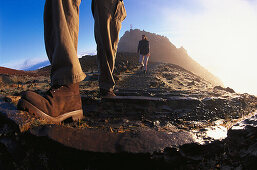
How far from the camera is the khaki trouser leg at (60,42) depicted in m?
1.31

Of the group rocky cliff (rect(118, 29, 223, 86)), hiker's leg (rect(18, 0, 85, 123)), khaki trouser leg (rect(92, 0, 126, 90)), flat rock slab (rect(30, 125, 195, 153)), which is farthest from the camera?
rocky cliff (rect(118, 29, 223, 86))

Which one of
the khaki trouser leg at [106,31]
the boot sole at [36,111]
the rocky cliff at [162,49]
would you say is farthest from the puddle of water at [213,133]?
the rocky cliff at [162,49]

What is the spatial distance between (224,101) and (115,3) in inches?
83.3

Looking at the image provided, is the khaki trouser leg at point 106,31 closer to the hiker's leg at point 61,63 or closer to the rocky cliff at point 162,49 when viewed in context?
the hiker's leg at point 61,63

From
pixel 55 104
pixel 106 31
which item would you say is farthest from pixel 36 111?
pixel 106 31

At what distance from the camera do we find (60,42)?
51.3 inches

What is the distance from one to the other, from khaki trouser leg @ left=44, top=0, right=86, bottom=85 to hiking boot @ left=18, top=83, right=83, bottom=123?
3.9 inches

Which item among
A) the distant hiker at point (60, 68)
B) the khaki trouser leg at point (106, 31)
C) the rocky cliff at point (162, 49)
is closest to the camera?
the distant hiker at point (60, 68)

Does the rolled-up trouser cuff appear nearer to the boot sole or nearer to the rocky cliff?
the boot sole

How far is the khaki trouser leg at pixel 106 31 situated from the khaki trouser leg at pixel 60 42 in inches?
28.7

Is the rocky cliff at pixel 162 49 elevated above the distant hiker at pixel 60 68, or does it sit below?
above

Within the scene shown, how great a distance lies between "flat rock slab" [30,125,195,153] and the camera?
2.63 ft

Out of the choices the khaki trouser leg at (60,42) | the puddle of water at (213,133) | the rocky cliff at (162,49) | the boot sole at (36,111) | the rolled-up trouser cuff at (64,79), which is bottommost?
the puddle of water at (213,133)

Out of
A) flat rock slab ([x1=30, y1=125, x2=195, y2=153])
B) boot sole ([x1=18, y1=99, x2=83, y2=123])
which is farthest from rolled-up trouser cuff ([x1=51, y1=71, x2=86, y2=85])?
flat rock slab ([x1=30, y1=125, x2=195, y2=153])
